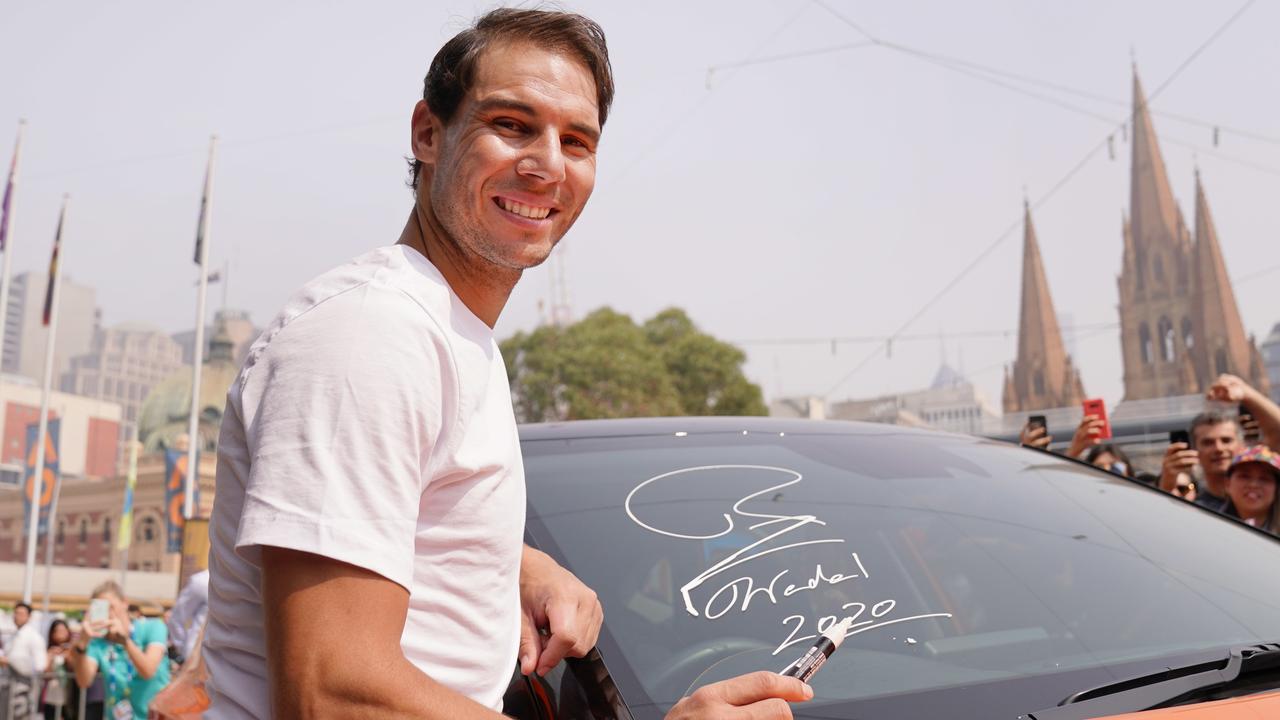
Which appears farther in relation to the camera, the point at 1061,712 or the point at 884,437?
the point at 884,437

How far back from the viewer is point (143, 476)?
7719cm

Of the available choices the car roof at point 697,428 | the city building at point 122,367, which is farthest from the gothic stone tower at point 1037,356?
the city building at point 122,367

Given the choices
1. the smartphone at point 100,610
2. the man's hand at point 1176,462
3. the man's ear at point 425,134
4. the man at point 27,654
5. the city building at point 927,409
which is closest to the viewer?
the man's ear at point 425,134

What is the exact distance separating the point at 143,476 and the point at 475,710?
8327 centimetres

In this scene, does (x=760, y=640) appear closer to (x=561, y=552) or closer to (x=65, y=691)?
(x=561, y=552)

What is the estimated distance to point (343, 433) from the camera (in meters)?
1.08

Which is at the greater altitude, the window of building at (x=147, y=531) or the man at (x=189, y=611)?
the man at (x=189, y=611)

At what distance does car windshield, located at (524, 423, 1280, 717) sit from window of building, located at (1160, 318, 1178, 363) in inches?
3428

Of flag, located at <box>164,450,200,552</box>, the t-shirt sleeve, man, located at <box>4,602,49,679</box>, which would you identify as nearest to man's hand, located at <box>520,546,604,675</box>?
the t-shirt sleeve

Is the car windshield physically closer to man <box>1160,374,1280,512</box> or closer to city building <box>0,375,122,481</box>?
man <box>1160,374,1280,512</box>

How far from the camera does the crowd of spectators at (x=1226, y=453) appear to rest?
4.69 m

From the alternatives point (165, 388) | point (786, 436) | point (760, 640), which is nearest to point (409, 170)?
point (760, 640)
